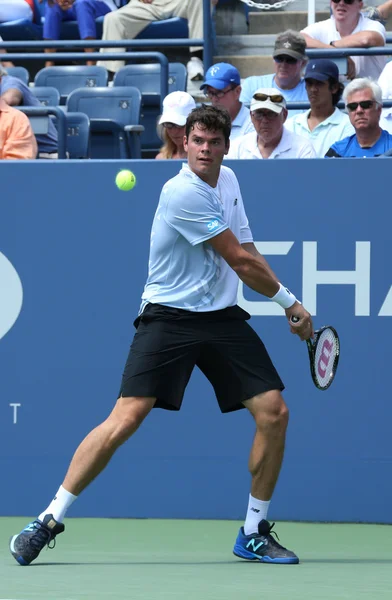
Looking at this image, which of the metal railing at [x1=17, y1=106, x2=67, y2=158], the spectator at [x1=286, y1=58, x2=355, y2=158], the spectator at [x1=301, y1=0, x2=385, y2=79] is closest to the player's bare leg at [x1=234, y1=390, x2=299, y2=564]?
the spectator at [x1=286, y1=58, x2=355, y2=158]

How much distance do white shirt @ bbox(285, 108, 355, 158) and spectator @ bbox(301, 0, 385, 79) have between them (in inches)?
51.4

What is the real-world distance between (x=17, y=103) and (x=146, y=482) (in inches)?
131

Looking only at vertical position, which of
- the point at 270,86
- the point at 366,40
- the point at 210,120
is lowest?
the point at 210,120

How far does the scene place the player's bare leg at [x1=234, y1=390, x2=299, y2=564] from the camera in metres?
4.60

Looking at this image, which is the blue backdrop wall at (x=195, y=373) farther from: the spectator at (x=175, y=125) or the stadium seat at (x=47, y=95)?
the stadium seat at (x=47, y=95)

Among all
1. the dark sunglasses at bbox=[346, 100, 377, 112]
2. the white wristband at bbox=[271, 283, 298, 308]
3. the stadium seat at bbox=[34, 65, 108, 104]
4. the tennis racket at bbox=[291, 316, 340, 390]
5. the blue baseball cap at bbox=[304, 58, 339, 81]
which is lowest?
the tennis racket at bbox=[291, 316, 340, 390]

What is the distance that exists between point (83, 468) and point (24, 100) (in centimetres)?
413

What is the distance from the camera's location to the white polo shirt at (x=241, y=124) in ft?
22.4

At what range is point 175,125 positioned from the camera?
6504 millimetres

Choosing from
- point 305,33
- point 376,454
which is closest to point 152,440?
point 376,454

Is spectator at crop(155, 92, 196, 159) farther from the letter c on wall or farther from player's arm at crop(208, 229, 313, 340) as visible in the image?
player's arm at crop(208, 229, 313, 340)

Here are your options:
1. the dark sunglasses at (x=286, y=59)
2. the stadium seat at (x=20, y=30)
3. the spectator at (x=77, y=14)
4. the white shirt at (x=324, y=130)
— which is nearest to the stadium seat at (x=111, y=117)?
the dark sunglasses at (x=286, y=59)

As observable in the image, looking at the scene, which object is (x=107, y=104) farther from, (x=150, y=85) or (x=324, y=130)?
(x=324, y=130)

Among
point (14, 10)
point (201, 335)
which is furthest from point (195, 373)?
point (14, 10)
